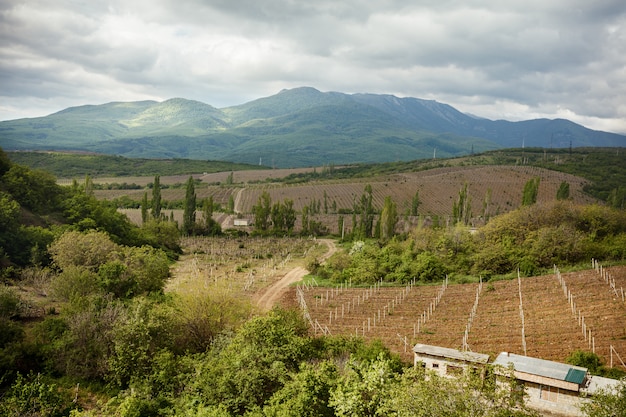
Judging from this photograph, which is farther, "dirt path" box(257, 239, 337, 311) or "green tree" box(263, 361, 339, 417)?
"dirt path" box(257, 239, 337, 311)

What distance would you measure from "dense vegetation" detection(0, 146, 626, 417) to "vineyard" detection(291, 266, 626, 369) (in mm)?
4816

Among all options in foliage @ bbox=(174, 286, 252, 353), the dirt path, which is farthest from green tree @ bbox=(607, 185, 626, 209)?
foliage @ bbox=(174, 286, 252, 353)

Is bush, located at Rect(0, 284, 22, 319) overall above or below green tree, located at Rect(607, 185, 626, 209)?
below

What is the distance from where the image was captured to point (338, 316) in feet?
112

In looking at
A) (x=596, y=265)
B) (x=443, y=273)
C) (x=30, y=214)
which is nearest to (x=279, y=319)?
(x=443, y=273)

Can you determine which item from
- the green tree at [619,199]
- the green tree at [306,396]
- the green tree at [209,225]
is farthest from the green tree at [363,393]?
the green tree at [619,199]

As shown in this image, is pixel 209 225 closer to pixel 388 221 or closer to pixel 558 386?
pixel 388 221

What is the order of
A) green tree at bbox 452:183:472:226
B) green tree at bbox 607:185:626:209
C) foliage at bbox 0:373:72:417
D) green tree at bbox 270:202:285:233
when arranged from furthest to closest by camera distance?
green tree at bbox 270:202:285:233, green tree at bbox 607:185:626:209, green tree at bbox 452:183:472:226, foliage at bbox 0:373:72:417

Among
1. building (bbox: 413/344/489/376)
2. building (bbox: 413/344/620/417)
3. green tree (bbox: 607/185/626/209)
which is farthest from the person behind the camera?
green tree (bbox: 607/185/626/209)

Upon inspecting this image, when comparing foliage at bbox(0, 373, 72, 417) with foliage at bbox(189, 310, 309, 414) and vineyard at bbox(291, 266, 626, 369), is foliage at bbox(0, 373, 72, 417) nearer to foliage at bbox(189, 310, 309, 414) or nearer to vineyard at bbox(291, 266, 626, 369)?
foliage at bbox(189, 310, 309, 414)

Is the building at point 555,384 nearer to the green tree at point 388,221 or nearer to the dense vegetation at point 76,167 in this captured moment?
the green tree at point 388,221

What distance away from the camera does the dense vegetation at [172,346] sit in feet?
46.8

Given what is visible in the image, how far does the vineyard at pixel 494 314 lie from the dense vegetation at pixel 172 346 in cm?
482

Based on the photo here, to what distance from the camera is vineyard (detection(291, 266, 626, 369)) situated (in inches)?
999
